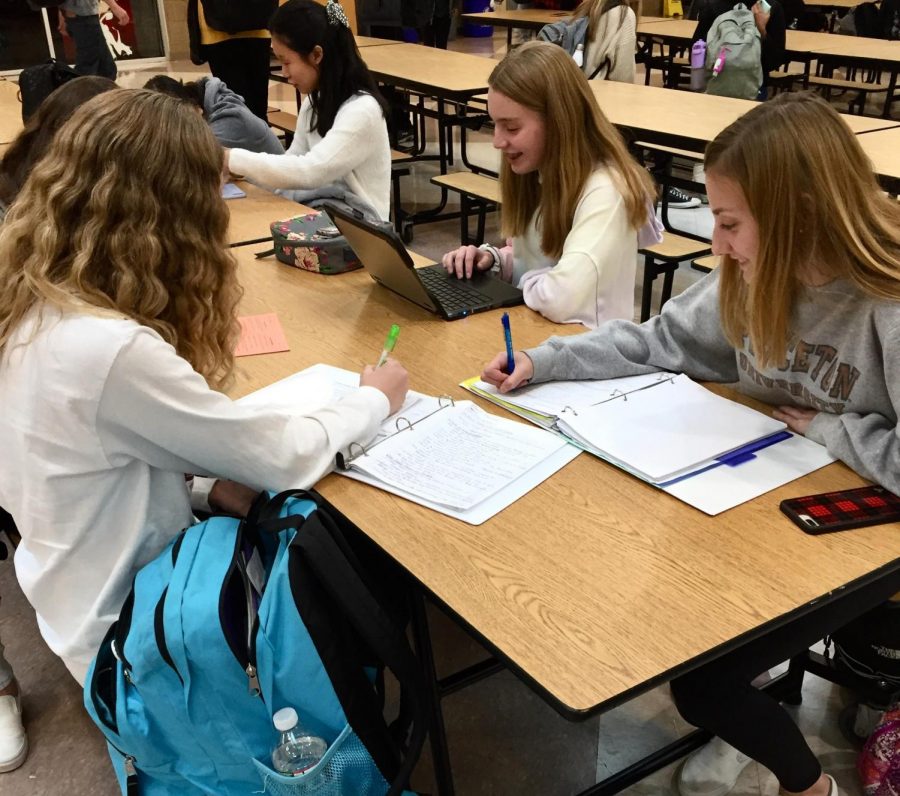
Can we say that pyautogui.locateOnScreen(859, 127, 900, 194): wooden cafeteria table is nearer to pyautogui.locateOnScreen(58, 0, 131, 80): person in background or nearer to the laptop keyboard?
the laptop keyboard

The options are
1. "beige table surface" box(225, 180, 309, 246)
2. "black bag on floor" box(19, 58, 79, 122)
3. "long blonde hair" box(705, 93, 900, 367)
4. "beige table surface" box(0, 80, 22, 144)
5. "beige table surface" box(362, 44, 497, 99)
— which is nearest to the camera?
"long blonde hair" box(705, 93, 900, 367)

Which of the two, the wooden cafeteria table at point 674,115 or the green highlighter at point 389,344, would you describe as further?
the wooden cafeteria table at point 674,115

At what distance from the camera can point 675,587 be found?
1.00 m

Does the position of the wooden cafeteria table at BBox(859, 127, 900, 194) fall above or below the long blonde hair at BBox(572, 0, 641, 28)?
below

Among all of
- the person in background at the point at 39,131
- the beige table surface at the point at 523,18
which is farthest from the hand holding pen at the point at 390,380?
the beige table surface at the point at 523,18

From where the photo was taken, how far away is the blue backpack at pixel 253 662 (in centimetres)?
Answer: 104

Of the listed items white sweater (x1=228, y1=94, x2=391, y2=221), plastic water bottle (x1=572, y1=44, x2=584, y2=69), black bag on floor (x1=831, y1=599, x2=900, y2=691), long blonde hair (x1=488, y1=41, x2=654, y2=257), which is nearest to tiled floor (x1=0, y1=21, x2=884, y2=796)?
black bag on floor (x1=831, y1=599, x2=900, y2=691)

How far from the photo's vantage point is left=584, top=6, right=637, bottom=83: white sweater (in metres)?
4.74

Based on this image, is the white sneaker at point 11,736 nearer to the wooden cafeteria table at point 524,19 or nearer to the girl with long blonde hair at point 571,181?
the girl with long blonde hair at point 571,181

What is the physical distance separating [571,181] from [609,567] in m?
1.07

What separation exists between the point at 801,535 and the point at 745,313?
1.33 ft

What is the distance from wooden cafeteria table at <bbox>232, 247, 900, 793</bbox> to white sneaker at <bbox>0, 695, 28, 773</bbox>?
0.86m

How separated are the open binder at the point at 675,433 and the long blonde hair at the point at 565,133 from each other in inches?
22.0

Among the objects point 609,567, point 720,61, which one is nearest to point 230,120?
point 609,567
